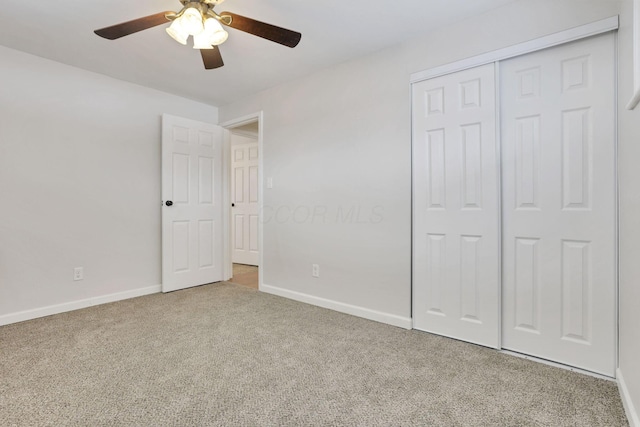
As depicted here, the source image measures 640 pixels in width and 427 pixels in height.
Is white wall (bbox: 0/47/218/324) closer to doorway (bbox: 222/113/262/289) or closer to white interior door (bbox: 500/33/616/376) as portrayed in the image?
doorway (bbox: 222/113/262/289)

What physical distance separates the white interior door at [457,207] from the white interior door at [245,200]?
3465mm

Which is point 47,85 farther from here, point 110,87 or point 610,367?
point 610,367

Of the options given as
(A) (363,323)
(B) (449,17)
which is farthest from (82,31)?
(A) (363,323)

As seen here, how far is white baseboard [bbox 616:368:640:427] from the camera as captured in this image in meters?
1.23

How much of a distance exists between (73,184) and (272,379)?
2665mm

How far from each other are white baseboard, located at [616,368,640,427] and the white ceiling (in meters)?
2.26

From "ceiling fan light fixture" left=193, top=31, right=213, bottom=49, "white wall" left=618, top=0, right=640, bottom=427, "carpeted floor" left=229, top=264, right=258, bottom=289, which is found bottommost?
"carpeted floor" left=229, top=264, right=258, bottom=289

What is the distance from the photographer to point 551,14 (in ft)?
5.96

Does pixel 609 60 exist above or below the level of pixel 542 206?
above

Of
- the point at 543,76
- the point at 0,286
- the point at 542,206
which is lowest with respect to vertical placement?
the point at 0,286

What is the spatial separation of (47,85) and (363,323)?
11.5 ft

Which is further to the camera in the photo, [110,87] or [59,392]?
[110,87]

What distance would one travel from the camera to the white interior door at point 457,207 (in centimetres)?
204

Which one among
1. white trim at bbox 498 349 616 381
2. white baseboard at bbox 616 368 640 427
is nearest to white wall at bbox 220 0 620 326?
white trim at bbox 498 349 616 381
